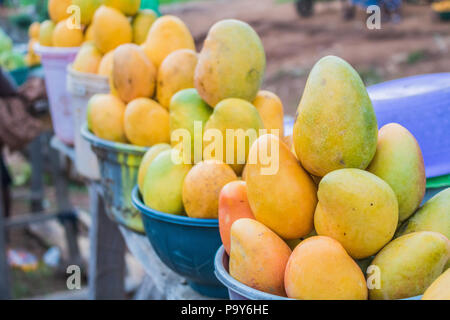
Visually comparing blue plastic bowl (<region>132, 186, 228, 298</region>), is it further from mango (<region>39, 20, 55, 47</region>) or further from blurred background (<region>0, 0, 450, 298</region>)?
blurred background (<region>0, 0, 450, 298</region>)

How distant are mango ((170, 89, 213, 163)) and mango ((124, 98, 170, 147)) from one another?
154 mm

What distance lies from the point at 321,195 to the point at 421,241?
15 centimetres

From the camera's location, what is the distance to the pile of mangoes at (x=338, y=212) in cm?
74

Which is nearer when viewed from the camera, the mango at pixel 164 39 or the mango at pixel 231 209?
the mango at pixel 231 209

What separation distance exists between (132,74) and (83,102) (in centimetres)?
44

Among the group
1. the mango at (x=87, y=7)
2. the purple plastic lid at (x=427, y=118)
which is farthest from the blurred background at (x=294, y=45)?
the purple plastic lid at (x=427, y=118)

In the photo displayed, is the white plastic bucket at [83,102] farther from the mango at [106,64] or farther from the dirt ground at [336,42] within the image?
the dirt ground at [336,42]

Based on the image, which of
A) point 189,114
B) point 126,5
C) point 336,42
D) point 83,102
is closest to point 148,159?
point 189,114

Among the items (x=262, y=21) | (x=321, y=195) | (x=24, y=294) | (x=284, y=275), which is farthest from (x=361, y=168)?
(x=262, y=21)

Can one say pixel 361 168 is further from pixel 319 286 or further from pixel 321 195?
pixel 319 286

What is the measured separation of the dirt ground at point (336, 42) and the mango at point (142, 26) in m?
5.29

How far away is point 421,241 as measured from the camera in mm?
740

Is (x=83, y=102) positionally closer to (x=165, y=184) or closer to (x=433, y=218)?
(x=165, y=184)

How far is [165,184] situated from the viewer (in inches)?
45.8
